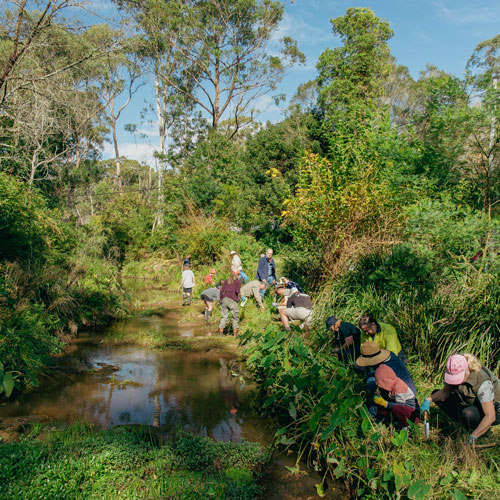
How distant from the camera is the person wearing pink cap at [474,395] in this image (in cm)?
423

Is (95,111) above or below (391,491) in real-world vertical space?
above

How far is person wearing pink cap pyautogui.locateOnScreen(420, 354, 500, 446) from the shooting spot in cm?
423

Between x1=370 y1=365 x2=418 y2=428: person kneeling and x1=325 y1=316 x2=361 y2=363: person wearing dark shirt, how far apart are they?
1287mm

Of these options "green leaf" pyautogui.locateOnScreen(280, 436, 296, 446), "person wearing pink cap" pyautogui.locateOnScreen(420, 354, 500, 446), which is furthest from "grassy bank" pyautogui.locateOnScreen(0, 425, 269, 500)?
"person wearing pink cap" pyautogui.locateOnScreen(420, 354, 500, 446)

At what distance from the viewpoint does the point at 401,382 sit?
4.79m

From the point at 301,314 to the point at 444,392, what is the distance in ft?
13.0

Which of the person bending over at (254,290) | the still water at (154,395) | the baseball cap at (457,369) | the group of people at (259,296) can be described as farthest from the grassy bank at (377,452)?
the person bending over at (254,290)

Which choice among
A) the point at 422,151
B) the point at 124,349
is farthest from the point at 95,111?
the point at 422,151

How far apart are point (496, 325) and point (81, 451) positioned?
527 cm

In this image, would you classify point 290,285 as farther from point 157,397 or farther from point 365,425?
point 365,425

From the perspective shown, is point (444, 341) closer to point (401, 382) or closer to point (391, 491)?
point (401, 382)

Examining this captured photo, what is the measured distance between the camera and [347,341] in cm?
642

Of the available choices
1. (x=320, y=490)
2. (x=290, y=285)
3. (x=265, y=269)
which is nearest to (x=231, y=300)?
(x=290, y=285)

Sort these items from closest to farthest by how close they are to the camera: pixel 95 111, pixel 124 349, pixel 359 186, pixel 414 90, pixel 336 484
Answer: pixel 336 484 → pixel 359 186 → pixel 124 349 → pixel 95 111 → pixel 414 90
